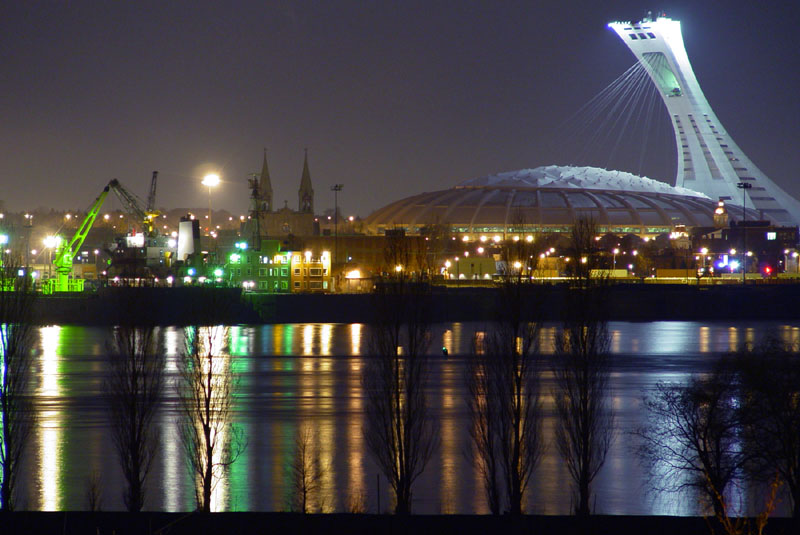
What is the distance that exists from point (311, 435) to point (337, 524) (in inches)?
213

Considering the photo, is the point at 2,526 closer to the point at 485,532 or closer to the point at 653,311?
the point at 485,532

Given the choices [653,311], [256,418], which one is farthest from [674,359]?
[653,311]

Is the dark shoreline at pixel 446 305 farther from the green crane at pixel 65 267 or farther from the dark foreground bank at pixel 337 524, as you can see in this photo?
the dark foreground bank at pixel 337 524

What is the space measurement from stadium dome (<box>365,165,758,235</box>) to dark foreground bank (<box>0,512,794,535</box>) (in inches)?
1873

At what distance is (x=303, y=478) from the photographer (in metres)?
10.9

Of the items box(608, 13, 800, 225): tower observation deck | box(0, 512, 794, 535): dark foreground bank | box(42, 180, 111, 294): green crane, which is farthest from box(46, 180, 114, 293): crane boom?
box(608, 13, 800, 225): tower observation deck

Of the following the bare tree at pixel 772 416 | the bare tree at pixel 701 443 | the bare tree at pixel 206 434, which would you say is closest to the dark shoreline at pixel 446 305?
the bare tree at pixel 206 434

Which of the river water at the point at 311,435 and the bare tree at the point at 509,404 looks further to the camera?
the river water at the point at 311,435

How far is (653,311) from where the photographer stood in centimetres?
3853

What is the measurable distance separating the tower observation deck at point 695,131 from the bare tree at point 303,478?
68096 millimetres

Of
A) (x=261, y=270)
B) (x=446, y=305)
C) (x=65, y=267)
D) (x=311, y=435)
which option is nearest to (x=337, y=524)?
(x=311, y=435)

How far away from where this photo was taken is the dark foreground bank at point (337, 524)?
915 cm

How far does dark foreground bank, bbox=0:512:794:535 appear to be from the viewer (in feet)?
30.0

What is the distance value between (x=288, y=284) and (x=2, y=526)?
3369 cm
